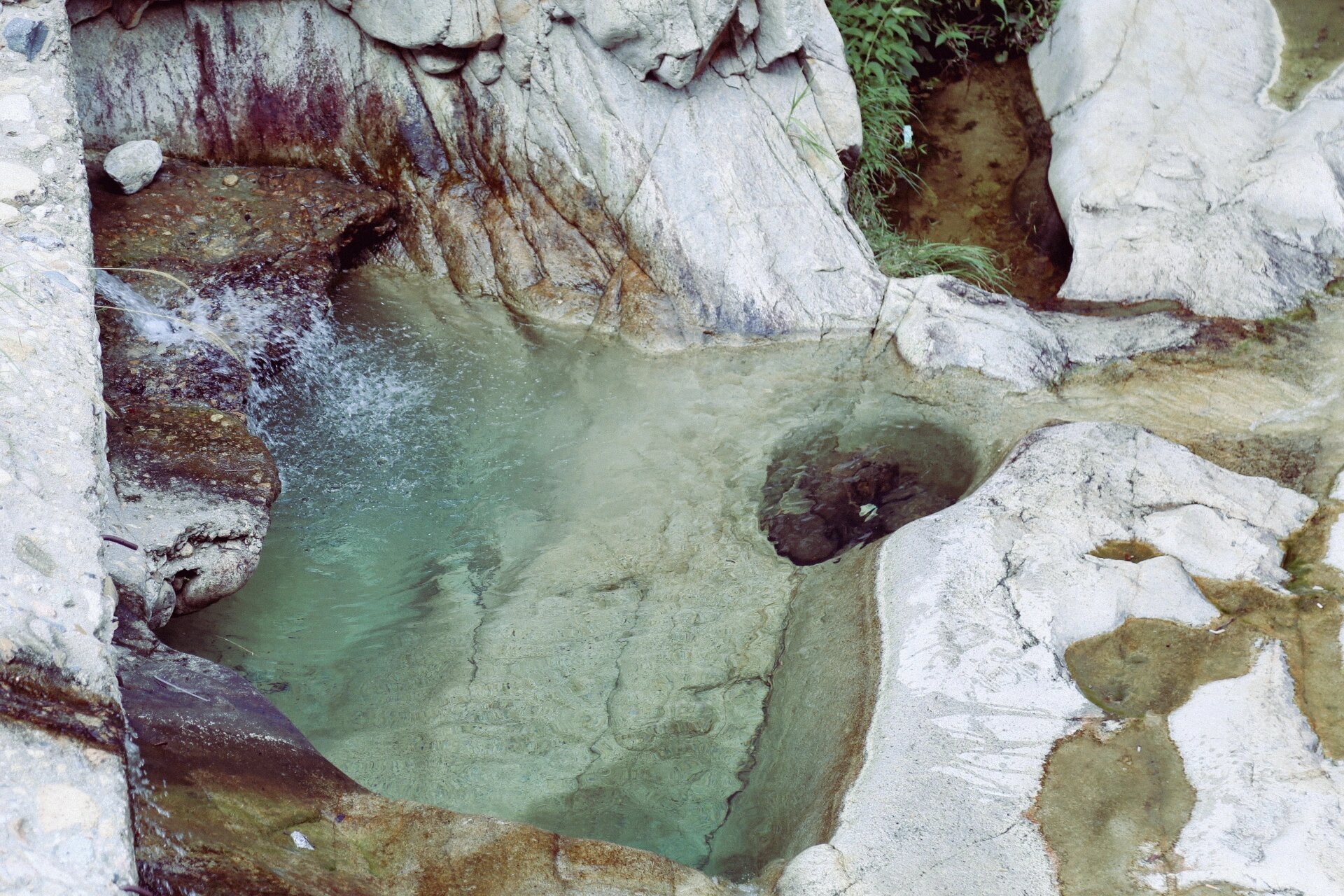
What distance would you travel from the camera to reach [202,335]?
4.23 meters

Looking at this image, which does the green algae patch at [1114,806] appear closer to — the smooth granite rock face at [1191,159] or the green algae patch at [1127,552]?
the green algae patch at [1127,552]

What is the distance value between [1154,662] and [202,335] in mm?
3549

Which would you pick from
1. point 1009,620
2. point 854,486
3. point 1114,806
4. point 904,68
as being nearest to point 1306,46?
point 904,68

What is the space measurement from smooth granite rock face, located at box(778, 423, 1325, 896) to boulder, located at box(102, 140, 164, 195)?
3.71 metres

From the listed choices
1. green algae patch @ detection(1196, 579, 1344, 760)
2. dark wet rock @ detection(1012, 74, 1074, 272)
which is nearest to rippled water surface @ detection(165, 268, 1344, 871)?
green algae patch @ detection(1196, 579, 1344, 760)

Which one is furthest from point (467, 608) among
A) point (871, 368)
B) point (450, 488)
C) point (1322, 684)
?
point (1322, 684)

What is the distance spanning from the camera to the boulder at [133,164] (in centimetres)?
484

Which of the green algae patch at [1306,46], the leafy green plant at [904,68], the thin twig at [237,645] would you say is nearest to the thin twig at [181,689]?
the thin twig at [237,645]

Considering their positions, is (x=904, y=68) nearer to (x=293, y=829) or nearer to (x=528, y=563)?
(x=528, y=563)

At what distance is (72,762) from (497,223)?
3.65 meters

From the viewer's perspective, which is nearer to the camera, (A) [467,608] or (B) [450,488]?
(A) [467,608]

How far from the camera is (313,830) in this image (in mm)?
2490

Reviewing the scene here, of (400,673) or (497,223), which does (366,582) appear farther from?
(497,223)

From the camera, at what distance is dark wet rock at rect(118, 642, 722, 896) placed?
89.5 inches
